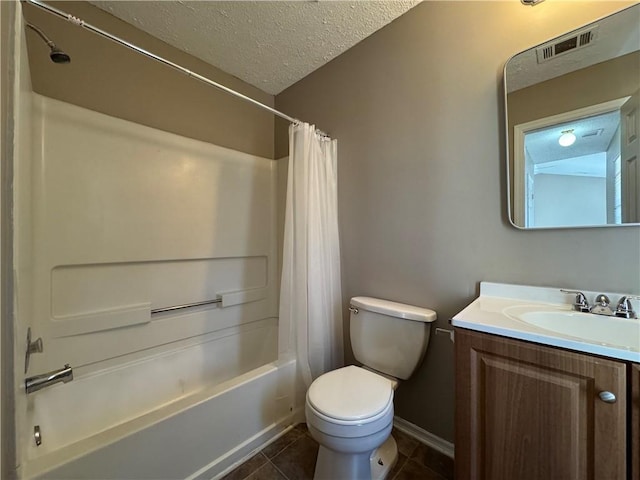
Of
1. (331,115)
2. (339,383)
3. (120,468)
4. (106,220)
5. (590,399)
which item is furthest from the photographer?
(331,115)

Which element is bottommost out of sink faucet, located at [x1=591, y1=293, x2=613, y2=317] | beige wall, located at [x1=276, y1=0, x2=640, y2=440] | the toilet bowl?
the toilet bowl

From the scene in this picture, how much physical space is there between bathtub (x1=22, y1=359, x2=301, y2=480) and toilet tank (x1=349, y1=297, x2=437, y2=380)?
48 centimetres

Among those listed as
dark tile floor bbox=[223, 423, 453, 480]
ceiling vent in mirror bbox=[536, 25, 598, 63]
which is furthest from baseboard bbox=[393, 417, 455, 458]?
ceiling vent in mirror bbox=[536, 25, 598, 63]

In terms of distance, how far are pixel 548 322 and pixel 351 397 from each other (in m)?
0.82

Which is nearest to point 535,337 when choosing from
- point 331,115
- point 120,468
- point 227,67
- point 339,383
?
point 339,383

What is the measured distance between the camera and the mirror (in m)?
0.93

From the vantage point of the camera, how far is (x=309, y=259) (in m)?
1.57

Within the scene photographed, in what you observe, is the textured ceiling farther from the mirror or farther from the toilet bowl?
the toilet bowl

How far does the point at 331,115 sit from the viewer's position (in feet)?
6.06

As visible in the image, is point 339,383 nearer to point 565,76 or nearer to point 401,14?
point 565,76

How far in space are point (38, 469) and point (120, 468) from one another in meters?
0.24

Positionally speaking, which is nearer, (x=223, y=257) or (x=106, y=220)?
(x=106, y=220)

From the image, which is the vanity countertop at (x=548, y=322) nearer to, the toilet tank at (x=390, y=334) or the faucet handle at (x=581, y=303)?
the faucet handle at (x=581, y=303)

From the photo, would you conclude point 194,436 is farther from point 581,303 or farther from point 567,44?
point 567,44
